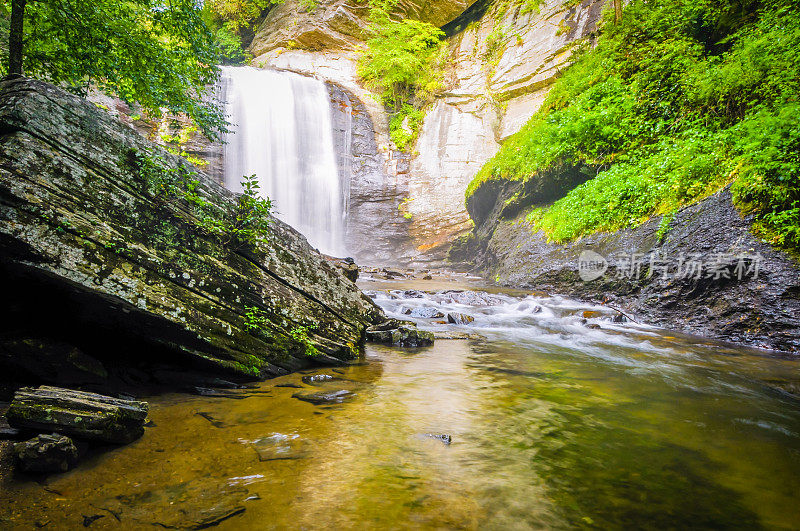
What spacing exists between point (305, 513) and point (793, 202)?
26.0 ft

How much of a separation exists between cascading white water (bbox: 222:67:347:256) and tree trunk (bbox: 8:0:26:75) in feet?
55.8

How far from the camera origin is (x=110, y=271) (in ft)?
8.25

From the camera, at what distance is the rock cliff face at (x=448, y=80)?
1847cm

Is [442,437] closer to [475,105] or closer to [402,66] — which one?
[475,105]

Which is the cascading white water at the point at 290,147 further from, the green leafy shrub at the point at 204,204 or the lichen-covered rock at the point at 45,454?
the lichen-covered rock at the point at 45,454

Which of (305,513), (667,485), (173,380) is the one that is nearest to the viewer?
(305,513)

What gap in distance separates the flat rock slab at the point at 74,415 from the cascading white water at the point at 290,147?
64.3ft

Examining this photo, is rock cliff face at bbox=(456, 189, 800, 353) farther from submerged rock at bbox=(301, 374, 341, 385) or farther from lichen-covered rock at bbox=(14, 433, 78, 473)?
lichen-covered rock at bbox=(14, 433, 78, 473)

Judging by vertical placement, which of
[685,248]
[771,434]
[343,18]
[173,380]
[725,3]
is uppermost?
[343,18]

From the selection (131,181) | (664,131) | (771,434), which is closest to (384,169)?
(664,131)

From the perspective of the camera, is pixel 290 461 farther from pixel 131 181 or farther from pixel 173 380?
pixel 131 181

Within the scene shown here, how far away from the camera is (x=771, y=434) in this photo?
2600 mm

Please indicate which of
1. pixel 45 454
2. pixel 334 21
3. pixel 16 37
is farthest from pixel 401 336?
pixel 334 21

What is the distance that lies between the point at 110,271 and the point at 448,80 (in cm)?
2457
